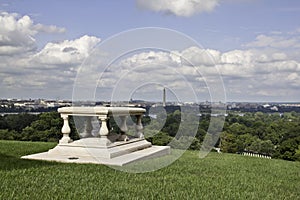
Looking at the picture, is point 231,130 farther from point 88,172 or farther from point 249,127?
point 88,172

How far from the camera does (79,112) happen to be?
10312 millimetres

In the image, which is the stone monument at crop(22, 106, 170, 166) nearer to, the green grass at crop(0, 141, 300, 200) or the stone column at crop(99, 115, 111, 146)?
the stone column at crop(99, 115, 111, 146)

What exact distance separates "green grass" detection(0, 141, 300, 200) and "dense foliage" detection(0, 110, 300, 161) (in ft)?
9.29

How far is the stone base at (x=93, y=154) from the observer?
30.5ft

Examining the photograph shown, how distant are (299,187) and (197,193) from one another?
8.09 ft

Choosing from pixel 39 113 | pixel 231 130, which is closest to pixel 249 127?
pixel 231 130

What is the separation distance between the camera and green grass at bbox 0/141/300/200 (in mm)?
5828

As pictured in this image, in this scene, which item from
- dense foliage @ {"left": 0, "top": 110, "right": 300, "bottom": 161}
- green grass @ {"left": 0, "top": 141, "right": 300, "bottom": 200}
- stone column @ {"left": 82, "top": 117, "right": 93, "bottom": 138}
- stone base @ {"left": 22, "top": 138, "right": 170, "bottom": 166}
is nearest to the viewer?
green grass @ {"left": 0, "top": 141, "right": 300, "bottom": 200}

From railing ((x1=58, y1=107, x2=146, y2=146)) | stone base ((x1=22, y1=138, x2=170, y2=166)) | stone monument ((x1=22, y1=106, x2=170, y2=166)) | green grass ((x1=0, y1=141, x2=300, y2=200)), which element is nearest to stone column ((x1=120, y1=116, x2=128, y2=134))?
railing ((x1=58, y1=107, x2=146, y2=146))

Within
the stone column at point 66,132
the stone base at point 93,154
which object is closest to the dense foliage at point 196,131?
the stone column at point 66,132

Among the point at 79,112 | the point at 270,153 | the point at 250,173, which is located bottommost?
the point at 270,153

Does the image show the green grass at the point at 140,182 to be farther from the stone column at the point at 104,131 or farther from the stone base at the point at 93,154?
the stone column at the point at 104,131

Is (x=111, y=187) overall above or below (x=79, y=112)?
below

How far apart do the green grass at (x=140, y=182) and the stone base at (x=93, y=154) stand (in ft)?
2.18
